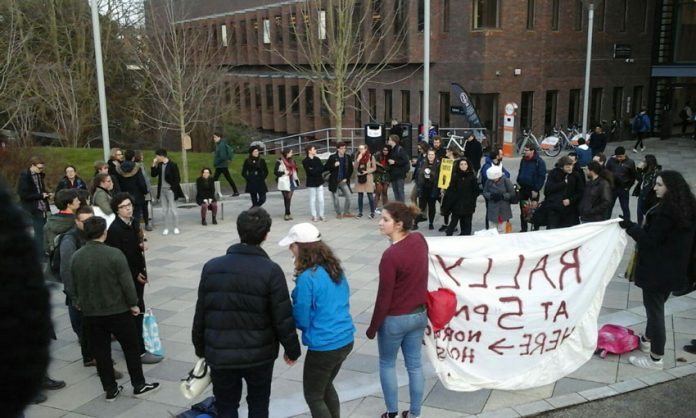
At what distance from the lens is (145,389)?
6.46 m

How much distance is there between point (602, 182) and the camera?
9945mm

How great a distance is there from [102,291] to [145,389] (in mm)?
1155

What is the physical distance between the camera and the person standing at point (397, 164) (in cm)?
1494

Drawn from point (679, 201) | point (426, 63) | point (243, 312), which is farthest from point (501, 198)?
point (243, 312)

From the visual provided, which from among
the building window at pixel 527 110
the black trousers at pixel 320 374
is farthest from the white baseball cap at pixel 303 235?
the building window at pixel 527 110

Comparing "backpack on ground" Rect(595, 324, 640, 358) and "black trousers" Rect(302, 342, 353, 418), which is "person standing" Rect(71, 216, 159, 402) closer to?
"black trousers" Rect(302, 342, 353, 418)

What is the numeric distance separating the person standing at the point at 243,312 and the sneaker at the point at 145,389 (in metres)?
2.00

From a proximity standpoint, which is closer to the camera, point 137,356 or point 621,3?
point 137,356

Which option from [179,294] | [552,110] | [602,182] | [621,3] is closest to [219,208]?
[179,294]

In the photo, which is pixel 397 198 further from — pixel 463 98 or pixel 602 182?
pixel 463 98

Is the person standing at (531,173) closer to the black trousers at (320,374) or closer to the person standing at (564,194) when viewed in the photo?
the person standing at (564,194)

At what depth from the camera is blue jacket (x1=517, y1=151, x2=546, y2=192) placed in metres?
12.4

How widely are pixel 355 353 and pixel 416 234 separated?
250cm

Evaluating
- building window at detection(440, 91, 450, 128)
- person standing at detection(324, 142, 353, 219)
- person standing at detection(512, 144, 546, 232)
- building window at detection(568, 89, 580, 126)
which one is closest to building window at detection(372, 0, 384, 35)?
building window at detection(440, 91, 450, 128)
